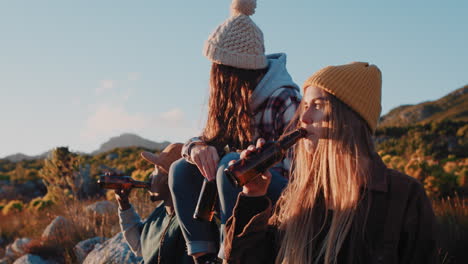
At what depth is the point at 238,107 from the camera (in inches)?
106

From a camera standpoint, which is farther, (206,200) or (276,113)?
(276,113)

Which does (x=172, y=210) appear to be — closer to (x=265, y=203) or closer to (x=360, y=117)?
(x=265, y=203)

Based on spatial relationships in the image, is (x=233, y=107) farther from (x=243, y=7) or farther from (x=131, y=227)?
(x=131, y=227)

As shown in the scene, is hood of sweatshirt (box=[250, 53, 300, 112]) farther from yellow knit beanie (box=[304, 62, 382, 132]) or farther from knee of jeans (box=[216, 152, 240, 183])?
yellow knit beanie (box=[304, 62, 382, 132])

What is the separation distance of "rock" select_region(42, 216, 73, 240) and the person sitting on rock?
4218 millimetres

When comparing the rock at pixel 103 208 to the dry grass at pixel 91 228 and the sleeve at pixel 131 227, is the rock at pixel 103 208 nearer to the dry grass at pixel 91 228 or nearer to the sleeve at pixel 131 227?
the dry grass at pixel 91 228

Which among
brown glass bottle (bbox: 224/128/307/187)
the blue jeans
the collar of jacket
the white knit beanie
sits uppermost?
the white knit beanie

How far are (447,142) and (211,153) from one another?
543 inches

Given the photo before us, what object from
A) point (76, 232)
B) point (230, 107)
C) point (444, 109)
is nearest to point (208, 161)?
point (230, 107)

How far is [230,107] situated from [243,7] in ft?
2.33

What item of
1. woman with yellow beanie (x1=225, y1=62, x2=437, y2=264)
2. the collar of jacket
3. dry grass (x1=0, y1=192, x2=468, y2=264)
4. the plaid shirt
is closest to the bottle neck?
the plaid shirt

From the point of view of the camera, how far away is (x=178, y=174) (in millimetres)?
2506

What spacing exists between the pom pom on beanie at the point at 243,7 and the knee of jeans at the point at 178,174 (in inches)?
42.4

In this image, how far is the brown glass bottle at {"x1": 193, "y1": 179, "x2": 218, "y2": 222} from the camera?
223 cm
